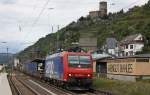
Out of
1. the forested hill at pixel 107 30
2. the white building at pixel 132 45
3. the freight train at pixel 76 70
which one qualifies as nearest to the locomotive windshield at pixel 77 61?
the freight train at pixel 76 70

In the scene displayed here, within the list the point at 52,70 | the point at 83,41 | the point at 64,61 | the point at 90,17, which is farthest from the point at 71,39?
the point at 64,61

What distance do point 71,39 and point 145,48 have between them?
115ft

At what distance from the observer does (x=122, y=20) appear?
Result: 15850 cm

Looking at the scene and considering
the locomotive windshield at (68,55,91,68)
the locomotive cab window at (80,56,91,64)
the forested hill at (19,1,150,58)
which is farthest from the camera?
the forested hill at (19,1,150,58)

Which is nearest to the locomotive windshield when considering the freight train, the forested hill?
the freight train

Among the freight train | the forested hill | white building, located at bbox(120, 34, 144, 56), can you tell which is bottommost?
the freight train

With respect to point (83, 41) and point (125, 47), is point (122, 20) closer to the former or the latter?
point (125, 47)

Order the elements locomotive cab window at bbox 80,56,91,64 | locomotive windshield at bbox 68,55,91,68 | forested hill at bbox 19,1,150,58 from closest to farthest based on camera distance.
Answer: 1. locomotive windshield at bbox 68,55,91,68
2. locomotive cab window at bbox 80,56,91,64
3. forested hill at bbox 19,1,150,58

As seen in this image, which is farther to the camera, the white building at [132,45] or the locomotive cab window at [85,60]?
the white building at [132,45]

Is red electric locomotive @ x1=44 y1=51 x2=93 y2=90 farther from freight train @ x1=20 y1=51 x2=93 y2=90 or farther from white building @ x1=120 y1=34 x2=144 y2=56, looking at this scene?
white building @ x1=120 y1=34 x2=144 y2=56

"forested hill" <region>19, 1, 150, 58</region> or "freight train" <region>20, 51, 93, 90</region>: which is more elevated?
"forested hill" <region>19, 1, 150, 58</region>

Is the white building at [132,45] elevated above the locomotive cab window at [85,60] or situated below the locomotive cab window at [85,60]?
above

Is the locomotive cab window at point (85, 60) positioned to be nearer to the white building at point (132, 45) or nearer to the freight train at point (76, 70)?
the freight train at point (76, 70)

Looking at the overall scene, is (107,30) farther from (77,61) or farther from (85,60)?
(77,61)
